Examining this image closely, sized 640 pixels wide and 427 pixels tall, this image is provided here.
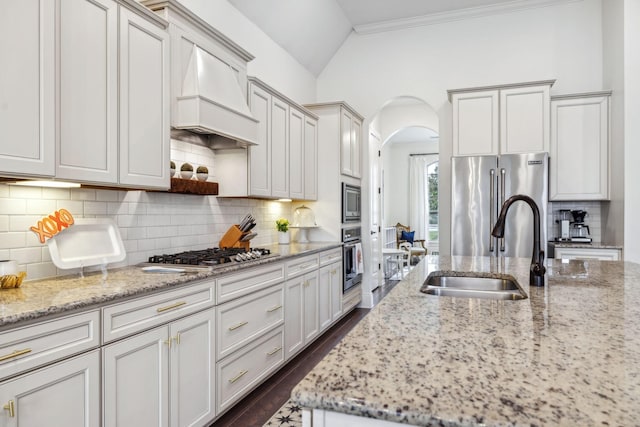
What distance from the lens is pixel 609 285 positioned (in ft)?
5.81

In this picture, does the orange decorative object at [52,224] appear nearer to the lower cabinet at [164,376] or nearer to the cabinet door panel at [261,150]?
the lower cabinet at [164,376]

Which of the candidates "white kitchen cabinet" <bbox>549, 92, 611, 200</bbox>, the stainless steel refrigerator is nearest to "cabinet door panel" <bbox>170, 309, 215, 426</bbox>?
the stainless steel refrigerator

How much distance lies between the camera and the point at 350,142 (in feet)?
16.5

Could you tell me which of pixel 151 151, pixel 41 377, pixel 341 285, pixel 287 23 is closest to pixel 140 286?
pixel 41 377

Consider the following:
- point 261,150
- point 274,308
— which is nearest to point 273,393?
point 274,308

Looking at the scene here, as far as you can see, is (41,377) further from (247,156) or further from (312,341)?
(312,341)

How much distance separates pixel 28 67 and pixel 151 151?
2.47 feet

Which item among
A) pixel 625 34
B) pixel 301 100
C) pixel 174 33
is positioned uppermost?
pixel 625 34

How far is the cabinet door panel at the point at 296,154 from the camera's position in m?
4.08

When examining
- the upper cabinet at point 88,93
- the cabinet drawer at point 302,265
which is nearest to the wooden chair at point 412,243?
the cabinet drawer at point 302,265

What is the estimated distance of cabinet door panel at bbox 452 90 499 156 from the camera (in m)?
4.30

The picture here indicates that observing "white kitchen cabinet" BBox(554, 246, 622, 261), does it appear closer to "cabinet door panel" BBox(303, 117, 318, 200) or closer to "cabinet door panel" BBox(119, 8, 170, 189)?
"cabinet door panel" BBox(303, 117, 318, 200)

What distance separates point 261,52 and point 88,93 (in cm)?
257

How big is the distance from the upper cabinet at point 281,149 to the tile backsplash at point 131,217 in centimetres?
37
